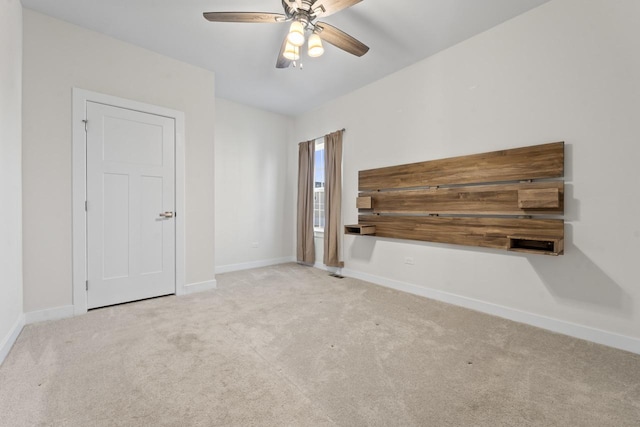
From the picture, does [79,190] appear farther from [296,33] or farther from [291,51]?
[296,33]

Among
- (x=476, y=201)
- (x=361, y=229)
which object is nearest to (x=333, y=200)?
(x=361, y=229)

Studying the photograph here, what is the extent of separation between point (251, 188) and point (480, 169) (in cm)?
355

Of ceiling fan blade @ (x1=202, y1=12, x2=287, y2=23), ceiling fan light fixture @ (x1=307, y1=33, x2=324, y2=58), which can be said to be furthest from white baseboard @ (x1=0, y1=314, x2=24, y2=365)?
ceiling fan light fixture @ (x1=307, y1=33, x2=324, y2=58)

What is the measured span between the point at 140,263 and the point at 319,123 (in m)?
3.36

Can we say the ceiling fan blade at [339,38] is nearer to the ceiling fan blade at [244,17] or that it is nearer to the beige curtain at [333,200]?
the ceiling fan blade at [244,17]

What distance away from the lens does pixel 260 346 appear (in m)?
2.14

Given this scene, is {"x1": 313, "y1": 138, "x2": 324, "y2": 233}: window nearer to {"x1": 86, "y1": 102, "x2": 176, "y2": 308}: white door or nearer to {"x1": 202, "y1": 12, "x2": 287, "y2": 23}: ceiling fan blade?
{"x1": 86, "y1": 102, "x2": 176, "y2": 308}: white door

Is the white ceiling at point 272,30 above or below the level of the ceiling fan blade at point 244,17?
above

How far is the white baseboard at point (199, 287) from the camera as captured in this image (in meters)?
3.45

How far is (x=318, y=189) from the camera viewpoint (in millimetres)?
5051

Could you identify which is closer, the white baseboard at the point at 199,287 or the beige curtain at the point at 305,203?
the white baseboard at the point at 199,287

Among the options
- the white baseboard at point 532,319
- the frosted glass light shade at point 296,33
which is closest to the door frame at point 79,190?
the frosted glass light shade at point 296,33

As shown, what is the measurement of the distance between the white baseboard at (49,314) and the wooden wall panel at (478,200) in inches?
136

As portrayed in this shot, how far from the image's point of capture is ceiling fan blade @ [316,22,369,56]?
2.25 metres
